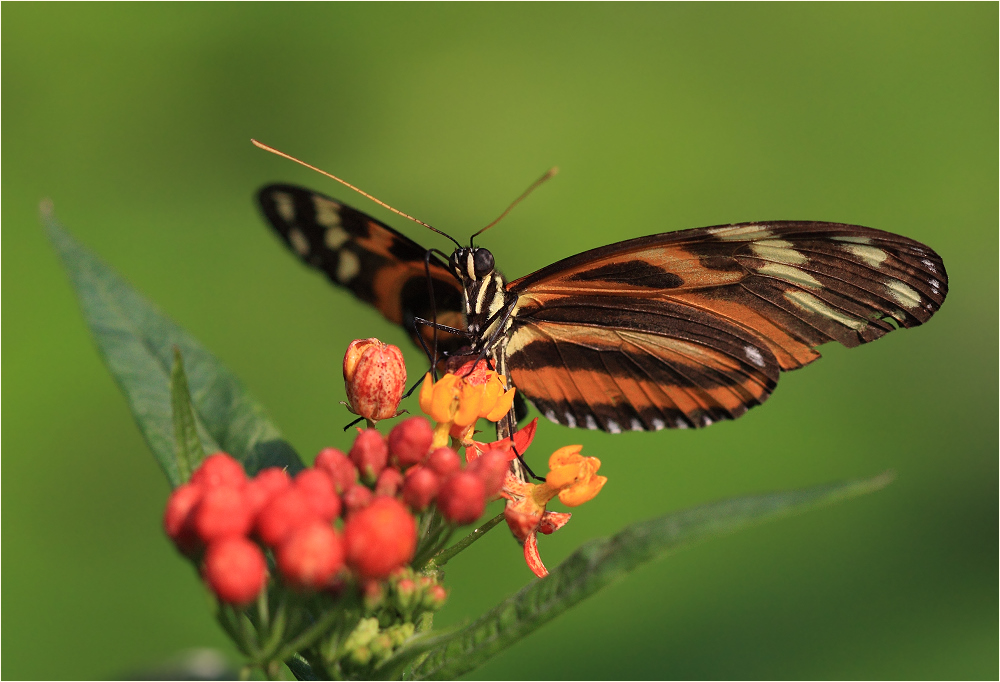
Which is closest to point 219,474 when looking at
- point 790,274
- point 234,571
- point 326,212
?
point 234,571

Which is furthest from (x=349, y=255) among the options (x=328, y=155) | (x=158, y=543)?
(x=328, y=155)

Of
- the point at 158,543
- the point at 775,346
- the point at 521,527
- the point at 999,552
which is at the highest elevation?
the point at 775,346

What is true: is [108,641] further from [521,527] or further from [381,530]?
[381,530]

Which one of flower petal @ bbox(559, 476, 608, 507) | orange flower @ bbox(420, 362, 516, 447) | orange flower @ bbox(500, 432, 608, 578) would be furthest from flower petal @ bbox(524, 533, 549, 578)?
orange flower @ bbox(420, 362, 516, 447)

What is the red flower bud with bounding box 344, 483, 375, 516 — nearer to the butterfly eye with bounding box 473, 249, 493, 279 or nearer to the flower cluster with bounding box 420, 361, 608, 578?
the flower cluster with bounding box 420, 361, 608, 578

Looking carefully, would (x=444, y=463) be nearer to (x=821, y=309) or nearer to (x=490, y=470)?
(x=490, y=470)

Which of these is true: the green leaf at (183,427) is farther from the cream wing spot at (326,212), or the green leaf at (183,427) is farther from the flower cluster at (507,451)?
the cream wing spot at (326,212)
